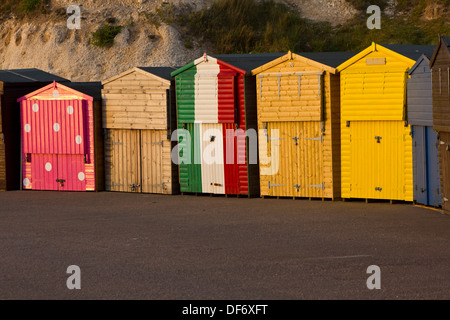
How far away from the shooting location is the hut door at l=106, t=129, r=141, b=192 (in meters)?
18.5

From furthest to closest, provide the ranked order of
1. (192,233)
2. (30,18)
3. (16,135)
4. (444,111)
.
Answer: (30,18)
(16,135)
(444,111)
(192,233)

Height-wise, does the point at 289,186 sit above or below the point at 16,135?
below

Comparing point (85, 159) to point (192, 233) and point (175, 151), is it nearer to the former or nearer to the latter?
point (175, 151)

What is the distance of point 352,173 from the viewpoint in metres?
16.3

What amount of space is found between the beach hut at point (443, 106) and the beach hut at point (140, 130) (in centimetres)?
589

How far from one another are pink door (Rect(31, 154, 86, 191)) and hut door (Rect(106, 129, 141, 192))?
0.66 m

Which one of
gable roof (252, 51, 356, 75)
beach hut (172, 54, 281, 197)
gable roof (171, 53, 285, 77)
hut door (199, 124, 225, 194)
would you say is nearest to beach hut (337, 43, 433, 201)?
gable roof (252, 51, 356, 75)

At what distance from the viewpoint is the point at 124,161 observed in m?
18.6

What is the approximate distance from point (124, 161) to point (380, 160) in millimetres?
5796

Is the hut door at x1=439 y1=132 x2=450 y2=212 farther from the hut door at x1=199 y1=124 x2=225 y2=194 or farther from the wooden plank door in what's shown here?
the wooden plank door

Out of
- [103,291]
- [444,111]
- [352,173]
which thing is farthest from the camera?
[352,173]

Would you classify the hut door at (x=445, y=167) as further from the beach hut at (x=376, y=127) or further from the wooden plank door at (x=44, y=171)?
the wooden plank door at (x=44, y=171)

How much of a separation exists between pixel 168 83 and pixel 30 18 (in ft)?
63.4

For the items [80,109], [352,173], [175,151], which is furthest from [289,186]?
[80,109]
